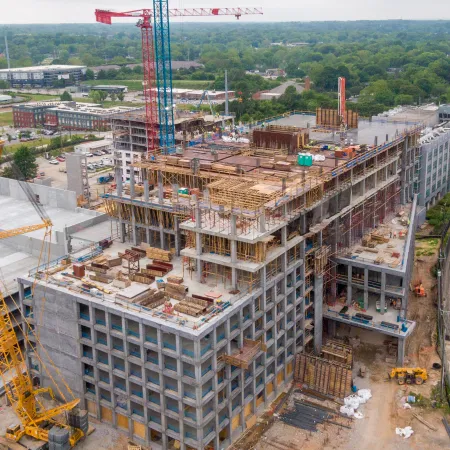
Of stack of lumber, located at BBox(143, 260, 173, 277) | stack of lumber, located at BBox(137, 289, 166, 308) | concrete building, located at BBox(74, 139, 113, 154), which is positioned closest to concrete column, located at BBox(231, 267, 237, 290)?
stack of lumber, located at BBox(137, 289, 166, 308)

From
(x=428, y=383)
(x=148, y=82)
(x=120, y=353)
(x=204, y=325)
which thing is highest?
(x=148, y=82)

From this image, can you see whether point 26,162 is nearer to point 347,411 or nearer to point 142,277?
point 142,277

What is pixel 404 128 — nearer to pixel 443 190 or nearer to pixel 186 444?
pixel 443 190

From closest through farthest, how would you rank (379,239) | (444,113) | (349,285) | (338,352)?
1. (338,352)
2. (349,285)
3. (379,239)
4. (444,113)

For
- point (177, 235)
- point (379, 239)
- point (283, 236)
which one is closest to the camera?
point (283, 236)

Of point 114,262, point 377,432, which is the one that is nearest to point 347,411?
point 377,432

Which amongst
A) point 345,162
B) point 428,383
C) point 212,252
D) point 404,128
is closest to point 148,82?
point 404,128

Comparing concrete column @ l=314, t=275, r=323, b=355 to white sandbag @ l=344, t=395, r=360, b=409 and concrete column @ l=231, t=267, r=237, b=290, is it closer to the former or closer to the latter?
white sandbag @ l=344, t=395, r=360, b=409
